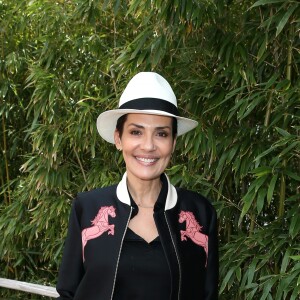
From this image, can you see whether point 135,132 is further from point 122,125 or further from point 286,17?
point 286,17

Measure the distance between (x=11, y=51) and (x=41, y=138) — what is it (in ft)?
2.71

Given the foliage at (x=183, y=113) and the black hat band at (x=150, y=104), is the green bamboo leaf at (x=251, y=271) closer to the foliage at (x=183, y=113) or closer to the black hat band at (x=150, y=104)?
the foliage at (x=183, y=113)

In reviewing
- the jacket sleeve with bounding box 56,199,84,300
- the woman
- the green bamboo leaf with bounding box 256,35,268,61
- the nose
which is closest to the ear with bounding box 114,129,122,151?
the woman

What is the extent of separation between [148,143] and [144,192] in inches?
6.9

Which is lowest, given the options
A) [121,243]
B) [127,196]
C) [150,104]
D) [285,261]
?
[285,261]

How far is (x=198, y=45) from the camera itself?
3.31 metres

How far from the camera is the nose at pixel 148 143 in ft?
6.03

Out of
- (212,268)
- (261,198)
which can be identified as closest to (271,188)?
(261,198)

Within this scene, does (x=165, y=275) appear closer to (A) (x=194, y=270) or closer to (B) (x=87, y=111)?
(A) (x=194, y=270)

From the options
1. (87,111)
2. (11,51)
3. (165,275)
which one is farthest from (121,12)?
(165,275)

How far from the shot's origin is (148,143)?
6.04 ft

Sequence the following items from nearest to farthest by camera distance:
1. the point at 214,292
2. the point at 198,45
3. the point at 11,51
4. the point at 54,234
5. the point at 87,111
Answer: the point at 214,292 → the point at 198,45 → the point at 87,111 → the point at 54,234 → the point at 11,51

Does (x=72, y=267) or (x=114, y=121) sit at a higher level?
(x=114, y=121)

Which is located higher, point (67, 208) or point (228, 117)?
point (228, 117)
